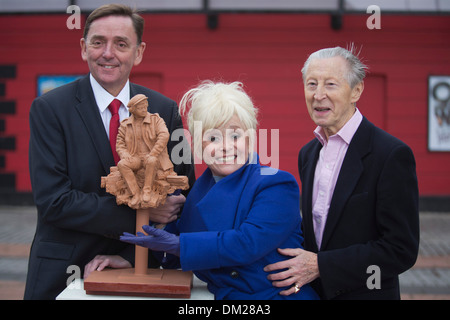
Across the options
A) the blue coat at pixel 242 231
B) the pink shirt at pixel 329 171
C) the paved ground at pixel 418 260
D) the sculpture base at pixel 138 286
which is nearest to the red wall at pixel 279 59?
the paved ground at pixel 418 260

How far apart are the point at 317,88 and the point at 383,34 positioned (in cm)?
725

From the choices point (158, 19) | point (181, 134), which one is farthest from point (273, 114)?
point (181, 134)

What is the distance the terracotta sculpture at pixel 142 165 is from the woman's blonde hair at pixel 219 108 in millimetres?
146

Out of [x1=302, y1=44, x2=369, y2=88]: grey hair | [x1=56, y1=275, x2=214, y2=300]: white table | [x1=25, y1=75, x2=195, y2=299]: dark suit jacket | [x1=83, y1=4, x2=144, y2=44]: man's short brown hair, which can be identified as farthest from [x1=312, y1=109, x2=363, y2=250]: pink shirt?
[x1=83, y1=4, x2=144, y2=44]: man's short brown hair

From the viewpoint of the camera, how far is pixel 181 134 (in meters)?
2.18

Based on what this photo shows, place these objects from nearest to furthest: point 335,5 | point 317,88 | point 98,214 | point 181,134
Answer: point 98,214 → point 317,88 → point 181,134 → point 335,5

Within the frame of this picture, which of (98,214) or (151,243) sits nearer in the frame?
(151,243)

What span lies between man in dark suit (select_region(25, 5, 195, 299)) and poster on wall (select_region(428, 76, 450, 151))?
7.94m

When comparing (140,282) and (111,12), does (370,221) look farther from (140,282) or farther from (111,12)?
(111,12)

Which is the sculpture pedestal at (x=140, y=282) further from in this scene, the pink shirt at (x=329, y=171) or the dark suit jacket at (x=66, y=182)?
the pink shirt at (x=329, y=171)

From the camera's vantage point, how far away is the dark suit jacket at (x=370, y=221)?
178 centimetres

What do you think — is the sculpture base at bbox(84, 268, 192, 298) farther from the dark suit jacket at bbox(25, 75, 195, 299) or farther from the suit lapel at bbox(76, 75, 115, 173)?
the suit lapel at bbox(76, 75, 115, 173)

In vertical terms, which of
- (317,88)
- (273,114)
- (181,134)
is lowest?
(181,134)
